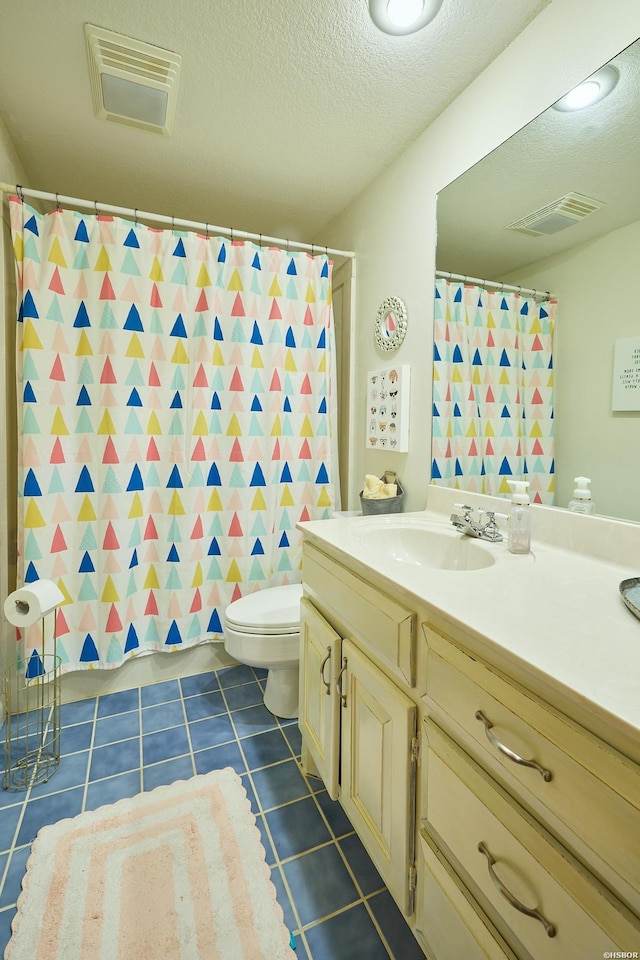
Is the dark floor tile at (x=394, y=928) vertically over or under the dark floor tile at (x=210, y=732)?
under

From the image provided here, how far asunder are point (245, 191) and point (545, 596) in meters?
2.24

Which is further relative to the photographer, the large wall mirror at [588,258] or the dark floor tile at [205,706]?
the dark floor tile at [205,706]

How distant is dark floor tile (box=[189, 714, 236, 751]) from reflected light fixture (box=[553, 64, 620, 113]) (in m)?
2.26

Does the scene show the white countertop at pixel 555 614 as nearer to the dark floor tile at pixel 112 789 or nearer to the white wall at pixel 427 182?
the white wall at pixel 427 182

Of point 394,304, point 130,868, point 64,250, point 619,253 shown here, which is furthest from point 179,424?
point 619,253

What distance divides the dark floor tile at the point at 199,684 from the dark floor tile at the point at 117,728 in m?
0.22

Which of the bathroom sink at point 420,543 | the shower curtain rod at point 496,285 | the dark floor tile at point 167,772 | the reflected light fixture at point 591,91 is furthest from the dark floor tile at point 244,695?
the reflected light fixture at point 591,91

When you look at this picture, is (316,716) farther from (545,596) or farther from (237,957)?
(545,596)

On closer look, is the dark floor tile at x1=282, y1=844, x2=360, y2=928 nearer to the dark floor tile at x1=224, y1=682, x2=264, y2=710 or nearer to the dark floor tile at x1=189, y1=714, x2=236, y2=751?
the dark floor tile at x1=189, y1=714, x2=236, y2=751

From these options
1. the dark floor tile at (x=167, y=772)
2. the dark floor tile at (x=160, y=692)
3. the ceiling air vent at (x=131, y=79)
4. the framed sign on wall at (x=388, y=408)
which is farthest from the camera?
the dark floor tile at (x=160, y=692)

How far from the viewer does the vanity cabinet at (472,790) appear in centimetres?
52

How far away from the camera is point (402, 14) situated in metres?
1.21

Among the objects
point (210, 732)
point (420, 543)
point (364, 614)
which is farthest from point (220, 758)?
point (420, 543)

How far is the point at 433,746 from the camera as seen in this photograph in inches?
32.1
